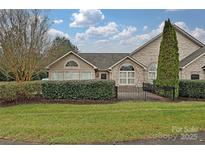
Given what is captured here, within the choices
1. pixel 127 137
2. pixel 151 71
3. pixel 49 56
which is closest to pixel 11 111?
pixel 127 137

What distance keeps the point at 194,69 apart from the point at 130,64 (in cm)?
498

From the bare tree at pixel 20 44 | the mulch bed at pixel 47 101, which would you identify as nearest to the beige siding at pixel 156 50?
the mulch bed at pixel 47 101

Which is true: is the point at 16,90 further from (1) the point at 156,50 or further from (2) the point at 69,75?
(1) the point at 156,50

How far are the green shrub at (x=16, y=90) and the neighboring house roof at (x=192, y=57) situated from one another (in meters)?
11.9

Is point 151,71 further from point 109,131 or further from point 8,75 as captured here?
point 109,131

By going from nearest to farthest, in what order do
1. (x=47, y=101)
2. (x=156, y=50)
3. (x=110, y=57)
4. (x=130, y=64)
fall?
1. (x=47, y=101)
2. (x=110, y=57)
3. (x=130, y=64)
4. (x=156, y=50)

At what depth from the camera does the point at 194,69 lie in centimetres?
2069

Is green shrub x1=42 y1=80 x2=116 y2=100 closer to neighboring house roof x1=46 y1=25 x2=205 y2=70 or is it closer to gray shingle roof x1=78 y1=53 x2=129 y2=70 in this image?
neighboring house roof x1=46 y1=25 x2=205 y2=70

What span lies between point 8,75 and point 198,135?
45.3 feet

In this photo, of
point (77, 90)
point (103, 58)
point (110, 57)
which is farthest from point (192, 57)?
point (77, 90)

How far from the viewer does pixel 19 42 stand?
1612 centimetres

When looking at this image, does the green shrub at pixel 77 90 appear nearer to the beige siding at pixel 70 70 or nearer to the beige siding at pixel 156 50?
the beige siding at pixel 70 70

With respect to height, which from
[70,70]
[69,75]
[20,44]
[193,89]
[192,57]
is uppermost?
[20,44]

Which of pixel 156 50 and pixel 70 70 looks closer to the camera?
pixel 70 70
